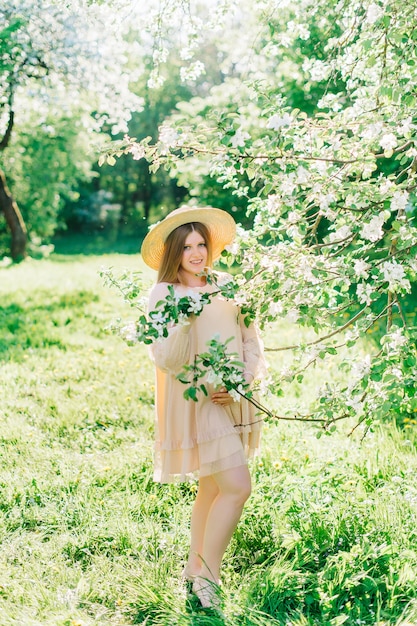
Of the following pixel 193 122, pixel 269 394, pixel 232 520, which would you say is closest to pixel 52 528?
pixel 232 520

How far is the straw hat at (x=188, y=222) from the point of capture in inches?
131

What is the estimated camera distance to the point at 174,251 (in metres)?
3.32

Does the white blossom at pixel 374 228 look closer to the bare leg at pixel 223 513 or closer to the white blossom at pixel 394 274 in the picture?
the white blossom at pixel 394 274

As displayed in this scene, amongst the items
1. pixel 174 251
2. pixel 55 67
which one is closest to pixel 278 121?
pixel 174 251

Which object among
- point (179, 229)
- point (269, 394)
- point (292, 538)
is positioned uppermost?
point (179, 229)

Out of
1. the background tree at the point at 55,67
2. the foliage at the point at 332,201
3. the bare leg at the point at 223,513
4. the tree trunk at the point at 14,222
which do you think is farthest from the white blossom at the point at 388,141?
the tree trunk at the point at 14,222

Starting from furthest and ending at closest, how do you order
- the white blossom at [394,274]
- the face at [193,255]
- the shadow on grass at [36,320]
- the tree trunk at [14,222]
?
the tree trunk at [14,222] < the shadow on grass at [36,320] < the face at [193,255] < the white blossom at [394,274]

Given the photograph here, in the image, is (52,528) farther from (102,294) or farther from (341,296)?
(102,294)

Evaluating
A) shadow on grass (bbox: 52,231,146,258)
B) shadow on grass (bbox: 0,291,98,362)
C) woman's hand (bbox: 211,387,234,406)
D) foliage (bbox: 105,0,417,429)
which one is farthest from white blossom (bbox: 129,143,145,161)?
shadow on grass (bbox: 52,231,146,258)

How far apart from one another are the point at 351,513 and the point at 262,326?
1139 mm

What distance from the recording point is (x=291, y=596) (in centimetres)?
314

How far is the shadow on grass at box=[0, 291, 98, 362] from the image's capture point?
7977 mm

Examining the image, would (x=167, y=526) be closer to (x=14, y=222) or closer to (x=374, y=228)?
(x=374, y=228)

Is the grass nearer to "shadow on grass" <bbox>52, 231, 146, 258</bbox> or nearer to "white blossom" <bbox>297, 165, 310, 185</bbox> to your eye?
"white blossom" <bbox>297, 165, 310, 185</bbox>
